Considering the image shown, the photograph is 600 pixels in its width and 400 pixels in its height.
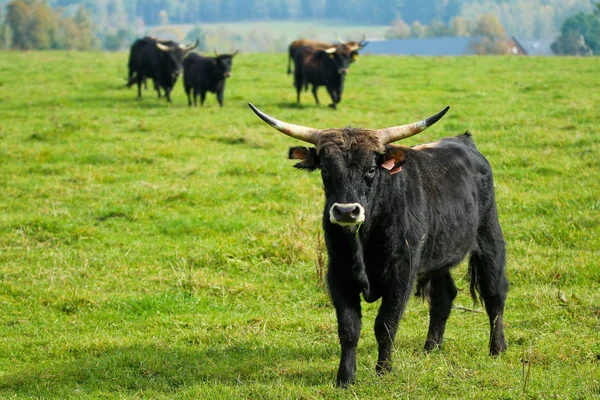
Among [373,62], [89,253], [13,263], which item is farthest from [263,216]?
[373,62]

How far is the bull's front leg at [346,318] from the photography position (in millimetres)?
5777

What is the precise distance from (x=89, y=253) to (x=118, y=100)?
13573 millimetres

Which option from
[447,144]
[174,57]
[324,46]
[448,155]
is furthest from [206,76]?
[448,155]

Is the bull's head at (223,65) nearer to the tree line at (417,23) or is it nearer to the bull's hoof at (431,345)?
the bull's hoof at (431,345)

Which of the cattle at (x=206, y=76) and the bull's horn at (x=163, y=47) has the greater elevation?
the bull's horn at (x=163, y=47)

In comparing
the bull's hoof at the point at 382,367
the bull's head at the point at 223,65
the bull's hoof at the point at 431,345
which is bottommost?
the bull's hoof at the point at 431,345

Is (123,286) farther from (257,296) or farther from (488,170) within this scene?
(488,170)

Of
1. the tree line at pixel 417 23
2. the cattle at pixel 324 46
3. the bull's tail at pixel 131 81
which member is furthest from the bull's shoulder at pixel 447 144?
the tree line at pixel 417 23

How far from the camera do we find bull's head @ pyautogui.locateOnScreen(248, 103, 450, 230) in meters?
5.46

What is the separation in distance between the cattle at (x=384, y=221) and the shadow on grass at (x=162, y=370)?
2.09 feet

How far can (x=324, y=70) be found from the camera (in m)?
22.2

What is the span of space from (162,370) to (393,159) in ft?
8.18

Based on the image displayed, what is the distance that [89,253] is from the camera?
9812 millimetres

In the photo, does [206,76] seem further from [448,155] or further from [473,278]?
[473,278]
